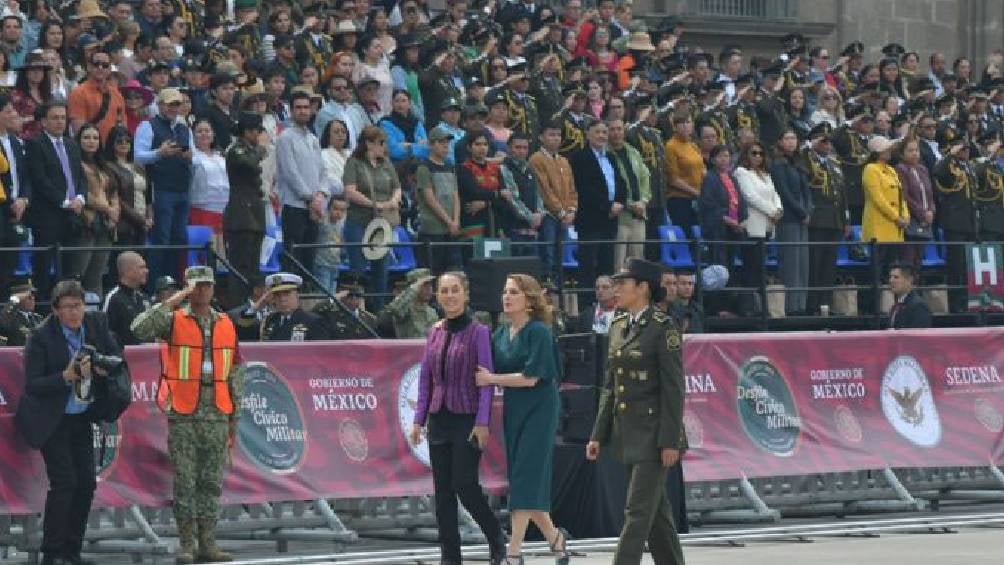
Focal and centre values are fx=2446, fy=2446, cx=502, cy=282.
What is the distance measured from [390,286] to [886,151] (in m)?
7.50

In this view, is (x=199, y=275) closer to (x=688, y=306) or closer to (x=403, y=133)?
(x=688, y=306)

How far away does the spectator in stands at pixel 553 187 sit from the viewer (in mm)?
24922

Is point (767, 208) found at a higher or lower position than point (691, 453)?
higher

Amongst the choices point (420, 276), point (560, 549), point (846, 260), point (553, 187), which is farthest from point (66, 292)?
point (846, 260)

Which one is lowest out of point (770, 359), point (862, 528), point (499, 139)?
point (862, 528)

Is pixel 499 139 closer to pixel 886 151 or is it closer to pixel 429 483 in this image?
pixel 886 151

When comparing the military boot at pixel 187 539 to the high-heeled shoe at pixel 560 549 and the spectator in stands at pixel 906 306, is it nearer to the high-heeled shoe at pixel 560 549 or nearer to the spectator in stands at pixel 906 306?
the high-heeled shoe at pixel 560 549

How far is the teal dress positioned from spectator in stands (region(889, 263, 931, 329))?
7.57m

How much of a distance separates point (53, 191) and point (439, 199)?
4.47 metres

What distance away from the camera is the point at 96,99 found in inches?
873

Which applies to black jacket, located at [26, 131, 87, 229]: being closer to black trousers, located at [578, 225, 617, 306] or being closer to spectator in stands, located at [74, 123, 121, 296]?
spectator in stands, located at [74, 123, 121, 296]

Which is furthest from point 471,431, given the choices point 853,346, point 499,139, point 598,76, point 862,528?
point 598,76

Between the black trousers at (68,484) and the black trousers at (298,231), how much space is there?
6773mm

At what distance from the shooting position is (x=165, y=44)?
2388 cm
